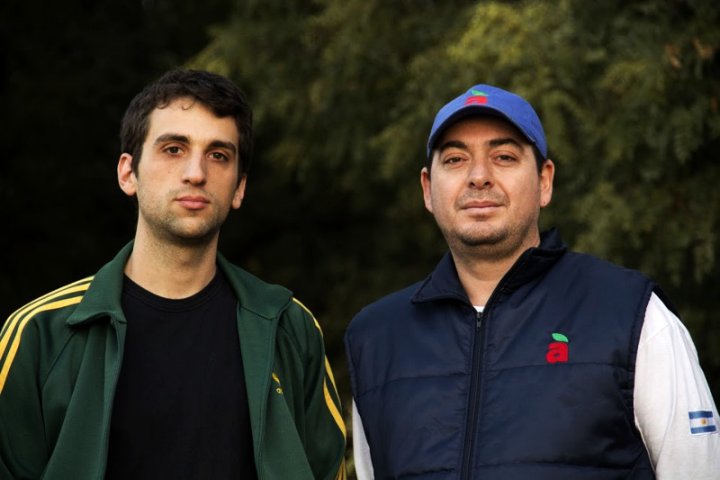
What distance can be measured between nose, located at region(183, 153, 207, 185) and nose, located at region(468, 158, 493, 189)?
0.80 metres

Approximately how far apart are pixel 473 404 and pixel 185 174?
3.53ft

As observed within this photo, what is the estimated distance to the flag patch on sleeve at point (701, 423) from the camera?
3250mm

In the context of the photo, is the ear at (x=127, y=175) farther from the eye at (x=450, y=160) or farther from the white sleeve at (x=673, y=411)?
the white sleeve at (x=673, y=411)

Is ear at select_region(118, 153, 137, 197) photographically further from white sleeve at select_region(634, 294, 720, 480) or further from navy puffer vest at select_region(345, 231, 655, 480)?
white sleeve at select_region(634, 294, 720, 480)

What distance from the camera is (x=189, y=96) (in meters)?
3.67

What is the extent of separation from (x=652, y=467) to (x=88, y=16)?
318 inches

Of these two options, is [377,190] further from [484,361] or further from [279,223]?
[484,361]

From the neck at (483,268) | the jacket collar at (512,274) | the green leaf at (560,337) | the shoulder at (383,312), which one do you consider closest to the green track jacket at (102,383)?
the shoulder at (383,312)

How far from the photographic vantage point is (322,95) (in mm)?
7762

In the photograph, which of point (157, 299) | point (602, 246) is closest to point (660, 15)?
point (602, 246)

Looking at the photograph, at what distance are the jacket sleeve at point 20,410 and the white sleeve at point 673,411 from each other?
165 cm

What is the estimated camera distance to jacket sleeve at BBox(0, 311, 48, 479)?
3.23 m

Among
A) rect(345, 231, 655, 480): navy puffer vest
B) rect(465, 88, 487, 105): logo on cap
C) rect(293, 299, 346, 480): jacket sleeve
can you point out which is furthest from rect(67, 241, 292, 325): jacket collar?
rect(465, 88, 487, 105): logo on cap

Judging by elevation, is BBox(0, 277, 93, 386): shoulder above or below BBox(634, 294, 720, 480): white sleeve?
above
